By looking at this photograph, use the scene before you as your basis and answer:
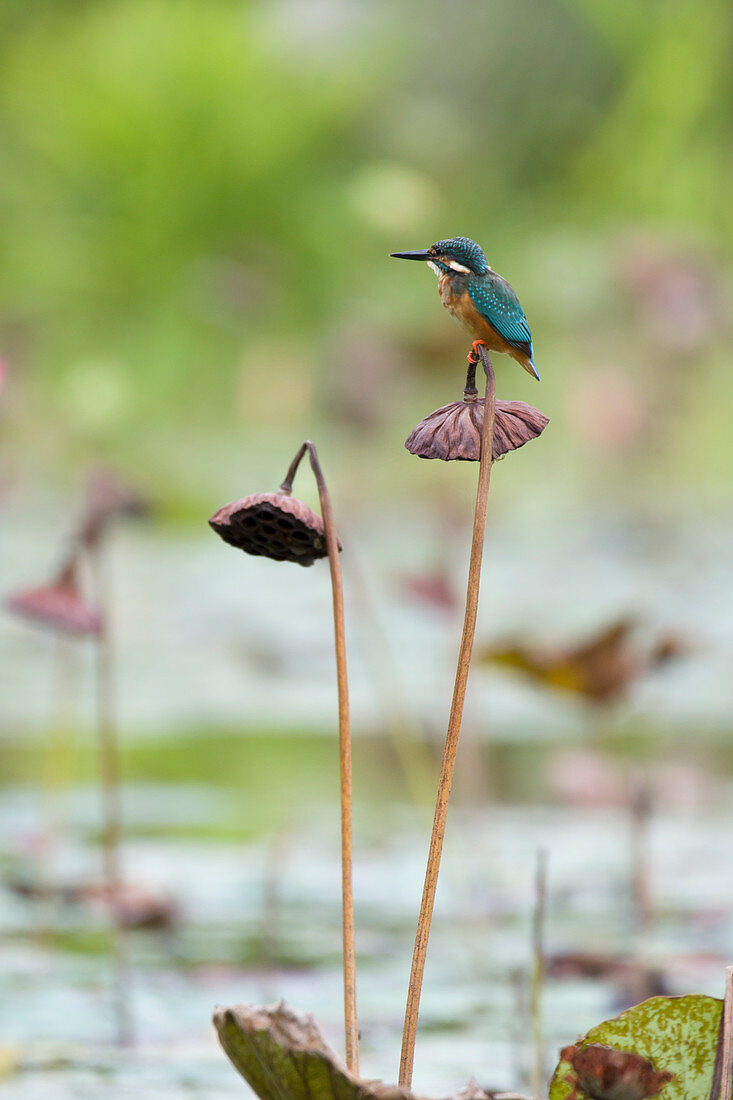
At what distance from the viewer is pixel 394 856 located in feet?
6.19

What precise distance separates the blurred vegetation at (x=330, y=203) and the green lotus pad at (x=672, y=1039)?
358 cm

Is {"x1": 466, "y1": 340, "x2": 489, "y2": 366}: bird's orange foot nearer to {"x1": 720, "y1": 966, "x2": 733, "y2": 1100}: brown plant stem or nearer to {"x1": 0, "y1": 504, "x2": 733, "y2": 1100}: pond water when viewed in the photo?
{"x1": 720, "y1": 966, "x2": 733, "y2": 1100}: brown plant stem

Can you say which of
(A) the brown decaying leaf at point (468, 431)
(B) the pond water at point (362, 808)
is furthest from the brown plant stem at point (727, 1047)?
(B) the pond water at point (362, 808)

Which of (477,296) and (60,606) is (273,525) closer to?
(477,296)

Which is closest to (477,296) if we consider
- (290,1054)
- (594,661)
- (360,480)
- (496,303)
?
(496,303)

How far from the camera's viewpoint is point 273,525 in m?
0.66

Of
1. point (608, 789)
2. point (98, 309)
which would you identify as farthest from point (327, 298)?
point (608, 789)

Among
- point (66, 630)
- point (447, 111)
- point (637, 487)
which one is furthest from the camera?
point (447, 111)

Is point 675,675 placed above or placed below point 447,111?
below

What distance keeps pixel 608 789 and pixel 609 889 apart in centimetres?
25

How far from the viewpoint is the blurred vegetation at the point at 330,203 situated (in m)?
4.62

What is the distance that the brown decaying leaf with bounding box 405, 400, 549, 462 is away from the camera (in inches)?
25.9

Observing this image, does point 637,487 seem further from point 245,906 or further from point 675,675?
point 245,906

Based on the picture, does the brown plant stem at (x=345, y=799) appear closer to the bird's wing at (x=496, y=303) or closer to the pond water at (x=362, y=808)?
the bird's wing at (x=496, y=303)
